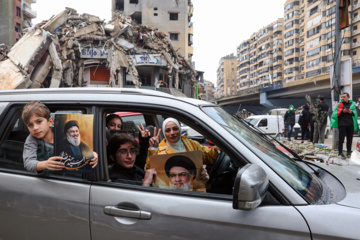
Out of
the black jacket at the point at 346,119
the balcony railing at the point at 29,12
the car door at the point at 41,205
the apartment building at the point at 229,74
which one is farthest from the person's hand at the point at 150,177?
the apartment building at the point at 229,74

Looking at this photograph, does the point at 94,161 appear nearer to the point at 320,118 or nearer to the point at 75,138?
the point at 75,138

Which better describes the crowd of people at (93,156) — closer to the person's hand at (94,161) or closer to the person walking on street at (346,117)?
the person's hand at (94,161)

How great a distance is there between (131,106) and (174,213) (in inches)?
28.1

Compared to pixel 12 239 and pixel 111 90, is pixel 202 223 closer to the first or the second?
pixel 111 90

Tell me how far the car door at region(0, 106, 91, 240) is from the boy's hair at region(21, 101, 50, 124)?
0.34 ft

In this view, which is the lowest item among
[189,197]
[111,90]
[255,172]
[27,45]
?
[189,197]

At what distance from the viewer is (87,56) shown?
26.2 m

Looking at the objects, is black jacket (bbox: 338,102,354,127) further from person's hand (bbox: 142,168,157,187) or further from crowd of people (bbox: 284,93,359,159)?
person's hand (bbox: 142,168,157,187)

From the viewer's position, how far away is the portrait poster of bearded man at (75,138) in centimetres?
182

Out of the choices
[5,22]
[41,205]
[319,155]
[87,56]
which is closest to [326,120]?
[319,155]

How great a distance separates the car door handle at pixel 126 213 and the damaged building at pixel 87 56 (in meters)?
18.7

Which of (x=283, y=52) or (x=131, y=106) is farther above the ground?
(x=283, y=52)

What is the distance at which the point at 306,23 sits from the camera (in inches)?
2990

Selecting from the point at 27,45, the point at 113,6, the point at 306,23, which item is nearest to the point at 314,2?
the point at 306,23
